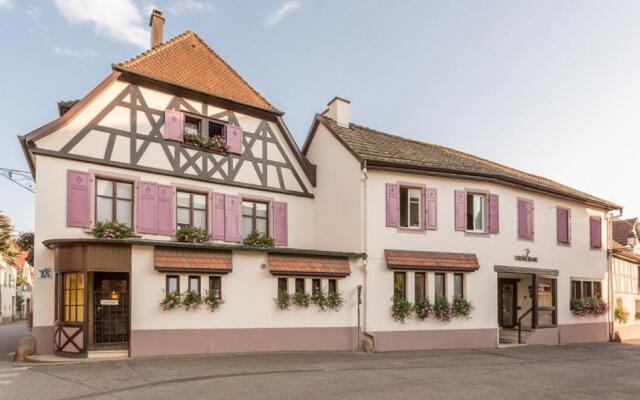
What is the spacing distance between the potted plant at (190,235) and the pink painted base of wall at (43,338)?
4427mm

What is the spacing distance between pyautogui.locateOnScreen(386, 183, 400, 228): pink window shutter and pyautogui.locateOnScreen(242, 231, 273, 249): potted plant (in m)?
4.33

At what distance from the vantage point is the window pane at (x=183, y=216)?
16719 mm

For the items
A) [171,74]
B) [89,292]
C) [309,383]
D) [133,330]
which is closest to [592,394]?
[309,383]

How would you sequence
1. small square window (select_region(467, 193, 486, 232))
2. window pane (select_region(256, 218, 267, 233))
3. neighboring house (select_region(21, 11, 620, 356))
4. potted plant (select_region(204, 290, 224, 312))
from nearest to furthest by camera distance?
neighboring house (select_region(21, 11, 620, 356)), potted plant (select_region(204, 290, 224, 312)), window pane (select_region(256, 218, 267, 233)), small square window (select_region(467, 193, 486, 232))

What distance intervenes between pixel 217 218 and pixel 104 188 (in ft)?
12.3

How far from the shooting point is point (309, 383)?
1077cm

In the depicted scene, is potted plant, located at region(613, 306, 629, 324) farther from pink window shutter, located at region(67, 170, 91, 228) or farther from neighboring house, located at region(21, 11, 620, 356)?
pink window shutter, located at region(67, 170, 91, 228)

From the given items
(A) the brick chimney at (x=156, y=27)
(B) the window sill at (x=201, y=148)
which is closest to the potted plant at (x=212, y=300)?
(B) the window sill at (x=201, y=148)

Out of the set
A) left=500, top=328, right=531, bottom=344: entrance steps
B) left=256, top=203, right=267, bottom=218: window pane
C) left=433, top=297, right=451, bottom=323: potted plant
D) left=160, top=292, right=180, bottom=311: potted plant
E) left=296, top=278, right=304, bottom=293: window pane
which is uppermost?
left=256, top=203, right=267, bottom=218: window pane

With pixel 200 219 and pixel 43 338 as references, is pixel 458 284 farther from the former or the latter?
pixel 43 338

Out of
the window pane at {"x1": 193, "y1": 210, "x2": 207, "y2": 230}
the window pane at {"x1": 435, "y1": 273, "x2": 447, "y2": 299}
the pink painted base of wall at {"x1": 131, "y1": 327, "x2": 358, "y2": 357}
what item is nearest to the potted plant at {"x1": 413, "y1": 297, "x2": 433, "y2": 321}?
the window pane at {"x1": 435, "y1": 273, "x2": 447, "y2": 299}

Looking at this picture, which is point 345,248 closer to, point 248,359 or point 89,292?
point 248,359

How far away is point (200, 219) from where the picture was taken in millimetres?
17156

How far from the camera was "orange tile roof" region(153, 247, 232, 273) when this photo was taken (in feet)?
45.4
